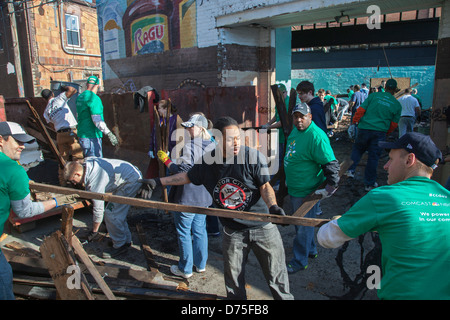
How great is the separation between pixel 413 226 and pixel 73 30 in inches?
865

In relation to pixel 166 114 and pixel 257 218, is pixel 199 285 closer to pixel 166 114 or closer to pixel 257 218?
pixel 257 218

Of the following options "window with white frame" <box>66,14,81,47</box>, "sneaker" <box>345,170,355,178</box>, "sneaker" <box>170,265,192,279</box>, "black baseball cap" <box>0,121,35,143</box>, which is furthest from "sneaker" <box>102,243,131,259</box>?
"window with white frame" <box>66,14,81,47</box>

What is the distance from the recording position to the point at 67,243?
2467mm

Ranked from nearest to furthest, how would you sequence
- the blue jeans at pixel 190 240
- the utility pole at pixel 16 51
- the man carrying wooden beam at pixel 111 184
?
the blue jeans at pixel 190 240 < the man carrying wooden beam at pixel 111 184 < the utility pole at pixel 16 51

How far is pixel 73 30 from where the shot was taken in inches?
758

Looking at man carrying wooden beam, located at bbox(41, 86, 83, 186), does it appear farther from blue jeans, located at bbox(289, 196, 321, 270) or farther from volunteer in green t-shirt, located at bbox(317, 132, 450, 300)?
volunteer in green t-shirt, located at bbox(317, 132, 450, 300)

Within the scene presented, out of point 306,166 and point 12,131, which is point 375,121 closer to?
point 306,166

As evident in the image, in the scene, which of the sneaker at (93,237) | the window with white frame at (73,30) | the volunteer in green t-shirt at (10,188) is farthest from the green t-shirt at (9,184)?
the window with white frame at (73,30)

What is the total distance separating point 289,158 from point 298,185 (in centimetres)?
34

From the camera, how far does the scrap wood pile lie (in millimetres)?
2457

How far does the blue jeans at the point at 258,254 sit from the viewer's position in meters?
2.72

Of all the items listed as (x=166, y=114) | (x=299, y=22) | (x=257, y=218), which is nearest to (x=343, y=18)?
(x=299, y=22)

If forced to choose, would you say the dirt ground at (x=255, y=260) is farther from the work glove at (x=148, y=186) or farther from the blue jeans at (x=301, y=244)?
the work glove at (x=148, y=186)

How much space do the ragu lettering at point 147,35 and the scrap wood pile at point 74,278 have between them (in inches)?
301
